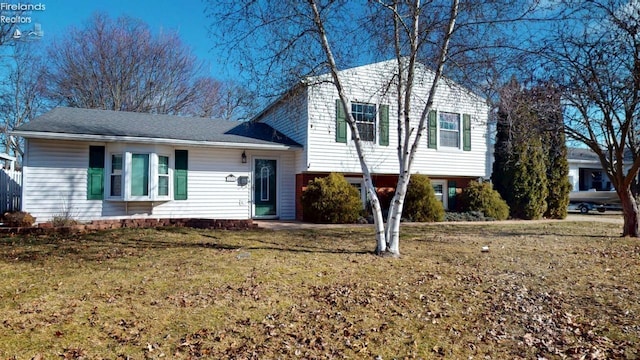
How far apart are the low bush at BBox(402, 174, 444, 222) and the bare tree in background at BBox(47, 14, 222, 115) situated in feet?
53.5

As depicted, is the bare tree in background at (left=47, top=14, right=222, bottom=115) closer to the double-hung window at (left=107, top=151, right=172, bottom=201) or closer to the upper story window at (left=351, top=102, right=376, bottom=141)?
the double-hung window at (left=107, top=151, right=172, bottom=201)

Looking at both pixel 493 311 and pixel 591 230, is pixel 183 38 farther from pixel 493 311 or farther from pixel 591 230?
pixel 493 311

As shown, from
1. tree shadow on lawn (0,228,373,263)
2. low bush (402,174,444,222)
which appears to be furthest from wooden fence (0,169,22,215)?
low bush (402,174,444,222)

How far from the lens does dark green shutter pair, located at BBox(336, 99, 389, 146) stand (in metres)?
12.5

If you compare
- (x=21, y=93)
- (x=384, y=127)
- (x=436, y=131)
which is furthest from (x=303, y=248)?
(x=21, y=93)

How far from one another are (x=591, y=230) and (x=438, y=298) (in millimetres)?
8705

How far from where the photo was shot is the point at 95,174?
1076 cm

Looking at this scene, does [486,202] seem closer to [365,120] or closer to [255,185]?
[365,120]

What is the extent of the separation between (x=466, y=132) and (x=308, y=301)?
11788 mm

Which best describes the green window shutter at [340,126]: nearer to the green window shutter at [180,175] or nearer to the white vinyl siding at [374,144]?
the white vinyl siding at [374,144]

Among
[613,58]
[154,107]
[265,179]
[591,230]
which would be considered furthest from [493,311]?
[154,107]

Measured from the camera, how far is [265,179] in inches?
510

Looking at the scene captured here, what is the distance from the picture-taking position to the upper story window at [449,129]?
1413 centimetres

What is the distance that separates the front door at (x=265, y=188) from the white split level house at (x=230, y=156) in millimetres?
33
